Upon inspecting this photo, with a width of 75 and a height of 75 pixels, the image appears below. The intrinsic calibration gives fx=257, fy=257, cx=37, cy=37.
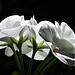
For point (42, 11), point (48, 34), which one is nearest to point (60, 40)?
point (48, 34)

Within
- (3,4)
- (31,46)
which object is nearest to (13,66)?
(3,4)

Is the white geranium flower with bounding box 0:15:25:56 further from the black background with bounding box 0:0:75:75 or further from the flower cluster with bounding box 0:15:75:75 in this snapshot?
the black background with bounding box 0:0:75:75

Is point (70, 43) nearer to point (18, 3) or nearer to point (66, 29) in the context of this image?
point (66, 29)

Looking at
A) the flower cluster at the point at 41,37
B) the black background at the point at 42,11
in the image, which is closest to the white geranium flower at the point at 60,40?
the flower cluster at the point at 41,37

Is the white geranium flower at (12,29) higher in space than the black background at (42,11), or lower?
higher

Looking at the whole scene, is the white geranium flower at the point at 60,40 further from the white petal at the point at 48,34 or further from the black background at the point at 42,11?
the black background at the point at 42,11

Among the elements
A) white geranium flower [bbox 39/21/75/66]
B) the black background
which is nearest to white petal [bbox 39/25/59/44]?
white geranium flower [bbox 39/21/75/66]
